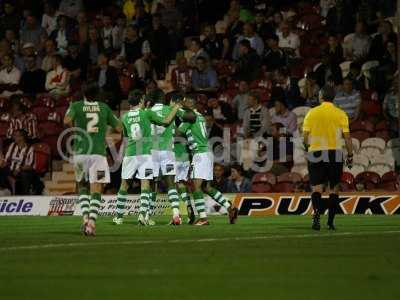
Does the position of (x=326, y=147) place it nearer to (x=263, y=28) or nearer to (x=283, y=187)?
(x=283, y=187)

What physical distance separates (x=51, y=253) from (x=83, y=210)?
3.28 m

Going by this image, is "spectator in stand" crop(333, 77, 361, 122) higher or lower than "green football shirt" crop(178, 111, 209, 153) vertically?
higher

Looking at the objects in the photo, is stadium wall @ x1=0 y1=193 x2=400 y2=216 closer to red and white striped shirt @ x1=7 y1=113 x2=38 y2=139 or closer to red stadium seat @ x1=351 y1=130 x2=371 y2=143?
red stadium seat @ x1=351 y1=130 x2=371 y2=143

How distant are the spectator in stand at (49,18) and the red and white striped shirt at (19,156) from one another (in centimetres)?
541

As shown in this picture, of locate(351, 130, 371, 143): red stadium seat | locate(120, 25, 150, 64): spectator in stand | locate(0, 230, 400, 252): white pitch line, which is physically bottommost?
locate(0, 230, 400, 252): white pitch line

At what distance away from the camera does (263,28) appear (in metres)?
27.1

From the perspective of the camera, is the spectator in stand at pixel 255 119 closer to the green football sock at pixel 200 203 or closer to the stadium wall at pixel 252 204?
the stadium wall at pixel 252 204

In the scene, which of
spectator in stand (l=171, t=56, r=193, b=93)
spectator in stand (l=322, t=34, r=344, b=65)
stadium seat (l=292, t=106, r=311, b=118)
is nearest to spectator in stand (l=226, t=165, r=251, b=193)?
stadium seat (l=292, t=106, r=311, b=118)

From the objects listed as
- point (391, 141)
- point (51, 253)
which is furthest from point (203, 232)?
point (391, 141)

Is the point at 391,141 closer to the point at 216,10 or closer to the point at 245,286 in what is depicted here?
the point at 216,10

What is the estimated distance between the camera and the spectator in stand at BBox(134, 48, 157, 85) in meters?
27.6

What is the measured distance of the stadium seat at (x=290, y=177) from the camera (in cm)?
2373

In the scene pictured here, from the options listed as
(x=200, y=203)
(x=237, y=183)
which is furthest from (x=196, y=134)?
(x=237, y=183)

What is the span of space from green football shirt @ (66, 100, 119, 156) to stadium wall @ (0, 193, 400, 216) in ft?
25.2
